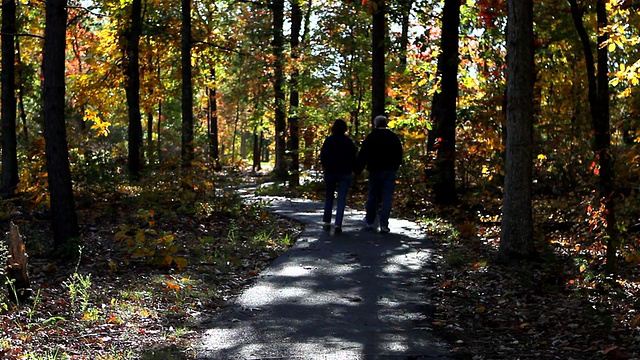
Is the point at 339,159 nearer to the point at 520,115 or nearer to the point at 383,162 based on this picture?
the point at 383,162

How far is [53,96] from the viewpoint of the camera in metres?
9.84

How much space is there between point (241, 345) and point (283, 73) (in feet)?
81.0

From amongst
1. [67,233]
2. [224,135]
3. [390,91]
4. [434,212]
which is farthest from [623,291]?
[224,135]

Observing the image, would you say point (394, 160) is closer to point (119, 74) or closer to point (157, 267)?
point (157, 267)

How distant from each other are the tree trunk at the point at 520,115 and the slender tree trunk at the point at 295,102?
17.8 m

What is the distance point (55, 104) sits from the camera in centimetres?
984

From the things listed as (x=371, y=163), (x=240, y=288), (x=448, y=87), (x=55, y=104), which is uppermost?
(x=448, y=87)

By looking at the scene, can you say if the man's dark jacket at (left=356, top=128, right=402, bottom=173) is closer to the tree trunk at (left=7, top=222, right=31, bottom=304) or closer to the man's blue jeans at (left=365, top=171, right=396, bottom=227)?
the man's blue jeans at (left=365, top=171, right=396, bottom=227)

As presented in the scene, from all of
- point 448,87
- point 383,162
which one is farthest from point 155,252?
point 448,87

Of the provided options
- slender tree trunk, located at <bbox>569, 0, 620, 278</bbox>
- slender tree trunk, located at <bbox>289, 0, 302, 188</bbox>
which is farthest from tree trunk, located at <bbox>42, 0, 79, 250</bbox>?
slender tree trunk, located at <bbox>289, 0, 302, 188</bbox>

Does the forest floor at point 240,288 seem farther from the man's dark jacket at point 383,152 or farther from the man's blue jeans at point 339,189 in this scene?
the man's dark jacket at point 383,152

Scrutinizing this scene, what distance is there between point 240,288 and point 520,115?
4.70 m

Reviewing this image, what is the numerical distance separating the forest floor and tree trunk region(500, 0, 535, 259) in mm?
834

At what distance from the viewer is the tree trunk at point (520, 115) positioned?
9.38m
